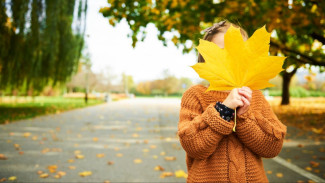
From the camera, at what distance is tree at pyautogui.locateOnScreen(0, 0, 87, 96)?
319 inches

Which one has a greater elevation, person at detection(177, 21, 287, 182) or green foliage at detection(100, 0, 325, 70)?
green foliage at detection(100, 0, 325, 70)

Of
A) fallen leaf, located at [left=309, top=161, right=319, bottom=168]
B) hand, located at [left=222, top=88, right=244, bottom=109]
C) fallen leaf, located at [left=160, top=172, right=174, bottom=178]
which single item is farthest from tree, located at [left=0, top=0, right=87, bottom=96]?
hand, located at [left=222, top=88, right=244, bottom=109]

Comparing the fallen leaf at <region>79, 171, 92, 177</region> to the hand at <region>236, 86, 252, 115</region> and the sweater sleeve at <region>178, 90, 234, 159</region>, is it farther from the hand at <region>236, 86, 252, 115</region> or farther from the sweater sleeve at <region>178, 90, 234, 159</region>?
the hand at <region>236, 86, 252, 115</region>

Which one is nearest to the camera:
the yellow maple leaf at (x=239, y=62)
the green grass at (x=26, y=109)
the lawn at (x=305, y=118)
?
the yellow maple leaf at (x=239, y=62)

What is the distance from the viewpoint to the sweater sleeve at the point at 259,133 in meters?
1.25

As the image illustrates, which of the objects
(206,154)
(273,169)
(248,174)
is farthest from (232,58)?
(273,169)

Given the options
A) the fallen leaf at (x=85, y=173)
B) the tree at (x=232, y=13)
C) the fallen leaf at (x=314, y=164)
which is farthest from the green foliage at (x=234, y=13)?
the fallen leaf at (x=85, y=173)

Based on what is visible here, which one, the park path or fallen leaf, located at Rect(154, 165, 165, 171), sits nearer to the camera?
the park path

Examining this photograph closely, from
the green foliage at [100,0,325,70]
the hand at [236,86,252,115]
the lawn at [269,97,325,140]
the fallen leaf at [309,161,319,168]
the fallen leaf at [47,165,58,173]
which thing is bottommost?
the fallen leaf at [47,165,58,173]

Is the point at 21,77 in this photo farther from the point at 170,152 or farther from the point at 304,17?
the point at 304,17

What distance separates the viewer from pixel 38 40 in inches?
344

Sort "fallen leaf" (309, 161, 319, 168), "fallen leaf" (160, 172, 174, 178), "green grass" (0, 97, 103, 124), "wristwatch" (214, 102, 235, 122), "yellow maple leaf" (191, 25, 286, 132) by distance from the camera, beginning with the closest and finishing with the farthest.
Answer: "yellow maple leaf" (191, 25, 286, 132) → "wristwatch" (214, 102, 235, 122) → "fallen leaf" (160, 172, 174, 178) → "fallen leaf" (309, 161, 319, 168) → "green grass" (0, 97, 103, 124)

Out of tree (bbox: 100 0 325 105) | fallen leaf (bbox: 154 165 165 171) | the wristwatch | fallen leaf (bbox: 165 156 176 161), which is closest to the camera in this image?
Answer: the wristwatch

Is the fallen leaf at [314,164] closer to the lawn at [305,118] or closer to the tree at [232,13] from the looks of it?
the tree at [232,13]
